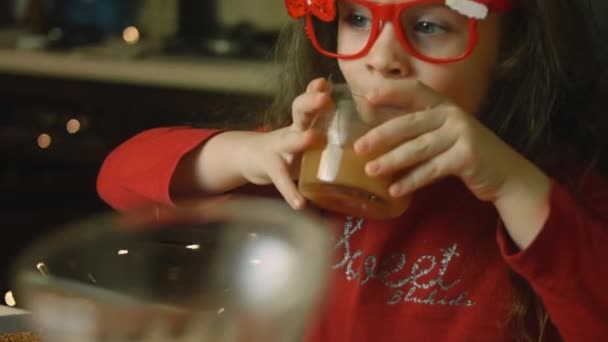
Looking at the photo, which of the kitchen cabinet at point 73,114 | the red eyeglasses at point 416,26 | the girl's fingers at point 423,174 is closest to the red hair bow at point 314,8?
the red eyeglasses at point 416,26

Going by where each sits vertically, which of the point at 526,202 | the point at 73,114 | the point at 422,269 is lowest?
the point at 73,114

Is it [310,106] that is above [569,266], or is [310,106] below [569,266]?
above

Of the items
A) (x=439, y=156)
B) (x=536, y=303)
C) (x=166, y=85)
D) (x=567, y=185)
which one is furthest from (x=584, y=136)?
(x=166, y=85)

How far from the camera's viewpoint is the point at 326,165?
2.67ft

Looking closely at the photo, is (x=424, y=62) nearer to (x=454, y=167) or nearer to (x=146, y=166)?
(x=454, y=167)

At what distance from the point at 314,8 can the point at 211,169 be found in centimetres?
21

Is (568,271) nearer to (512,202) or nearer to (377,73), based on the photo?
(512,202)

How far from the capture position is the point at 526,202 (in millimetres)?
864

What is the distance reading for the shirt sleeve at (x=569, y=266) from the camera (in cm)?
86

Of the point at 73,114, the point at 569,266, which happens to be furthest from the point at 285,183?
the point at 73,114

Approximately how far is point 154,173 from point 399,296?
0.30 meters

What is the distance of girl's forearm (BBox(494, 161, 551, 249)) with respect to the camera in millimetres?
862

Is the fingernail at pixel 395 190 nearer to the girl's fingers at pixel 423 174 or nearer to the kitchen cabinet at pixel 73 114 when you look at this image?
the girl's fingers at pixel 423 174

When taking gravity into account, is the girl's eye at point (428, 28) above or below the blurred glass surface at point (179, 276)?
above
